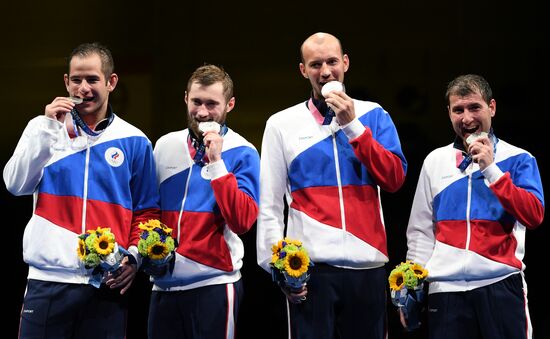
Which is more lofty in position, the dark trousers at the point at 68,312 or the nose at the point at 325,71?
the nose at the point at 325,71

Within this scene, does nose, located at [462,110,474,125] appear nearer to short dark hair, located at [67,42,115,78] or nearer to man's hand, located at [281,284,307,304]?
man's hand, located at [281,284,307,304]

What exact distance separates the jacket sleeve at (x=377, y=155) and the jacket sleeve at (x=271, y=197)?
14.7 inches

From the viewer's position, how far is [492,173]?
3627 mm

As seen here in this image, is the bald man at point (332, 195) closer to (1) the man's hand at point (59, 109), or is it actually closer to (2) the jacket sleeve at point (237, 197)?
(2) the jacket sleeve at point (237, 197)

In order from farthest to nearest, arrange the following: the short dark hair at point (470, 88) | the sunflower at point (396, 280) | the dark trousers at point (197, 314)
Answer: the short dark hair at point (470, 88) < the sunflower at point (396, 280) < the dark trousers at point (197, 314)

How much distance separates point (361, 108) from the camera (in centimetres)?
375

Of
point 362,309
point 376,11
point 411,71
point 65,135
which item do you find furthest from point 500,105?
point 65,135

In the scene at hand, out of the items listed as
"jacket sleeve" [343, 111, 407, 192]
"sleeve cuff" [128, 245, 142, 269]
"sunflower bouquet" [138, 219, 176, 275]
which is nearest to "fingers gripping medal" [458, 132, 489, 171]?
"jacket sleeve" [343, 111, 407, 192]

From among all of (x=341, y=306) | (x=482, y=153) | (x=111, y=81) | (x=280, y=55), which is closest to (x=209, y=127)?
(x=111, y=81)

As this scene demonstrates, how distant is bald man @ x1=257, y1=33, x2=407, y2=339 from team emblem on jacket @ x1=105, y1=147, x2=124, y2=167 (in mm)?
630

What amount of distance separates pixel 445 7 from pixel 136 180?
10.6 feet

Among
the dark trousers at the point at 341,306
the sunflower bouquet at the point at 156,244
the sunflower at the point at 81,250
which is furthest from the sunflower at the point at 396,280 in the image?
the sunflower at the point at 81,250

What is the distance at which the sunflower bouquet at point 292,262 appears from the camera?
339 centimetres

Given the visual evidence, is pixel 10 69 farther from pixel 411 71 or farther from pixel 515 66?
pixel 515 66
